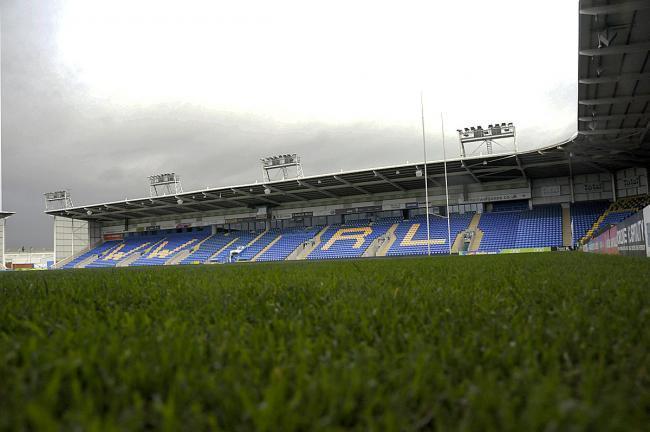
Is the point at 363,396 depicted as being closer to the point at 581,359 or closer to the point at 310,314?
the point at 581,359

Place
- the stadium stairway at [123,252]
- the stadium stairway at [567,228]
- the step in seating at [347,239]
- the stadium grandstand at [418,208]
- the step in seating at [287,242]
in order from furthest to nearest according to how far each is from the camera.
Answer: the stadium stairway at [123,252] → the step in seating at [287,242] → the step in seating at [347,239] → the stadium stairway at [567,228] → the stadium grandstand at [418,208]

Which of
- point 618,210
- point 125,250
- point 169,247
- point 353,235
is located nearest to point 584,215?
point 618,210

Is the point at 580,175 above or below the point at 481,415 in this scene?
above

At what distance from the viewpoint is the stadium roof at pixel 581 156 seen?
1374 cm

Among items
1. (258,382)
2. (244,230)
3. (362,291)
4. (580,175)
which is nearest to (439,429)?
(258,382)

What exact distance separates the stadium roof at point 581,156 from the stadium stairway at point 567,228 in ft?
9.05

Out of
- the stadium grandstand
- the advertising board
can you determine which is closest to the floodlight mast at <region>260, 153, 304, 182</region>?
the stadium grandstand

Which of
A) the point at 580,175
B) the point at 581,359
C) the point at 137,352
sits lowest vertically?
the point at 581,359

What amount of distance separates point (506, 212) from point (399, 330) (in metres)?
35.9

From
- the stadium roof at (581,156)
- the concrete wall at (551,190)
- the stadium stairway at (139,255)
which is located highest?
the stadium roof at (581,156)

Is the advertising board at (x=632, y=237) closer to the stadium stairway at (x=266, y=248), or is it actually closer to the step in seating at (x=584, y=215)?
the step in seating at (x=584, y=215)

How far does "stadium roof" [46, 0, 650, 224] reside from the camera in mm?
13742

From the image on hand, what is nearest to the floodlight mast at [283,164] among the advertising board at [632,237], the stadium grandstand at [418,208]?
the stadium grandstand at [418,208]

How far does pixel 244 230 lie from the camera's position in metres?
44.7
